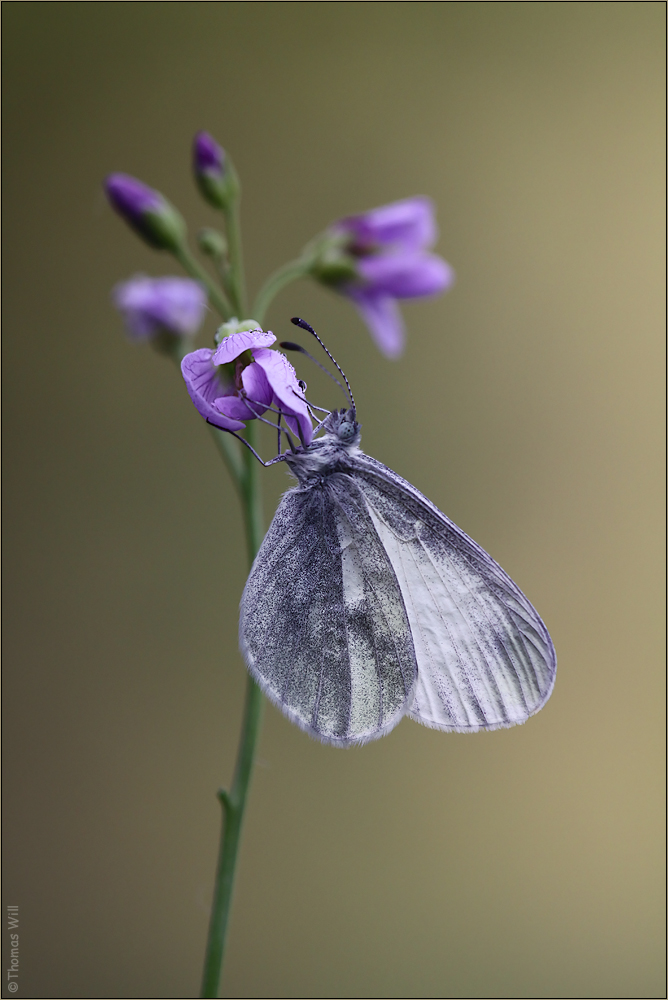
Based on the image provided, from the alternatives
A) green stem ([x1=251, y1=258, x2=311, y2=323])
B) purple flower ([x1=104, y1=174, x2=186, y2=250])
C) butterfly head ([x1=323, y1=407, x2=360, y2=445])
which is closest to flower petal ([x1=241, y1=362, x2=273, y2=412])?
butterfly head ([x1=323, y1=407, x2=360, y2=445])

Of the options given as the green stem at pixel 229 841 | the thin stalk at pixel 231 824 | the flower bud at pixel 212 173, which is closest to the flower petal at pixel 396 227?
the flower bud at pixel 212 173

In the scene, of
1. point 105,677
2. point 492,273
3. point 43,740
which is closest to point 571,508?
point 492,273

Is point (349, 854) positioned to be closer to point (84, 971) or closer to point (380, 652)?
point (84, 971)

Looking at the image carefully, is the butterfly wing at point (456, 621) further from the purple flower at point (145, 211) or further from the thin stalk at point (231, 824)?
the purple flower at point (145, 211)

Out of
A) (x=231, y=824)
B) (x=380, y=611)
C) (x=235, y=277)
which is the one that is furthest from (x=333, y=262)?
(x=231, y=824)

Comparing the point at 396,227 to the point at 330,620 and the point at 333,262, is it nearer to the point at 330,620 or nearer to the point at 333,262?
the point at 333,262

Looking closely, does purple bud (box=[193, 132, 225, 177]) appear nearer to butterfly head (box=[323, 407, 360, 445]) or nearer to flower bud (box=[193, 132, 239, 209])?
flower bud (box=[193, 132, 239, 209])
